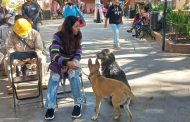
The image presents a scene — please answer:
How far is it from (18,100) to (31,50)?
95 centimetres

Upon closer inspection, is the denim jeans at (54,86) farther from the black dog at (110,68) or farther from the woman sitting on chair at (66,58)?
the black dog at (110,68)

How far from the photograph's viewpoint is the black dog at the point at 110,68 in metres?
6.57

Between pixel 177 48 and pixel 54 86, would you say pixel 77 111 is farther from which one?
pixel 177 48

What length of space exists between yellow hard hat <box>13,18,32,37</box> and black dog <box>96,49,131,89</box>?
1420 millimetres

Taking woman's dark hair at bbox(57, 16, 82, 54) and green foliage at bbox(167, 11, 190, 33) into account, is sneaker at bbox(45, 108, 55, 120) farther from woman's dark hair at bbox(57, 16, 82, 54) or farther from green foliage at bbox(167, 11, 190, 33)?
green foliage at bbox(167, 11, 190, 33)

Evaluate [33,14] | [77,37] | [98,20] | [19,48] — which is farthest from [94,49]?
[98,20]

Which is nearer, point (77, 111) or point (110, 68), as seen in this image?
point (77, 111)

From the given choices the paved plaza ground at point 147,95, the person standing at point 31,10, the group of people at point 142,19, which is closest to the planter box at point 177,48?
the paved plaza ground at point 147,95

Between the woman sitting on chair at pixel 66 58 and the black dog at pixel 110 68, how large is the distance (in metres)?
0.68

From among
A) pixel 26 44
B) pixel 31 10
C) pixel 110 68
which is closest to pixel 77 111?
pixel 110 68

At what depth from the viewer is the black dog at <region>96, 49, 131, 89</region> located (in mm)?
→ 6571

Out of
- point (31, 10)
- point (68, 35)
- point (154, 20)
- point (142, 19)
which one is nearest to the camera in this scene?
point (68, 35)

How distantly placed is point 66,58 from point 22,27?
1513 mm

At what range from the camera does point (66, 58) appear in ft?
20.0
